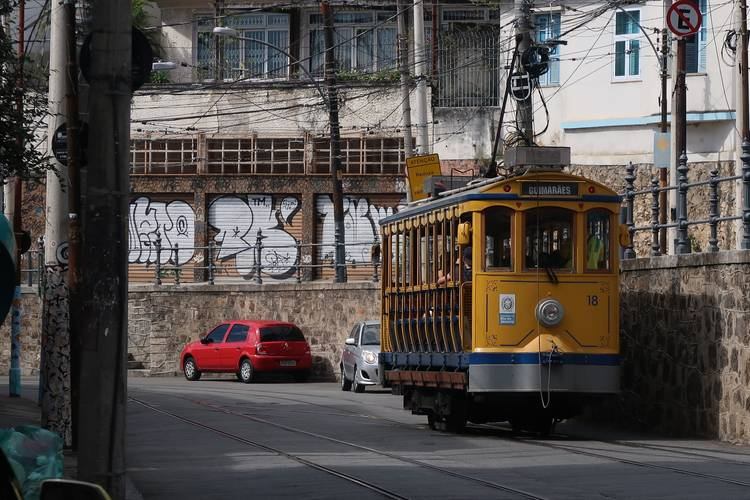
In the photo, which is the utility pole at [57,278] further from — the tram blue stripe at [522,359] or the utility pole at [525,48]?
the utility pole at [525,48]

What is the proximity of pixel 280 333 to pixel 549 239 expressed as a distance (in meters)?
19.4

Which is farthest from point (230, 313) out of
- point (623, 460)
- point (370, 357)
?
point (623, 460)

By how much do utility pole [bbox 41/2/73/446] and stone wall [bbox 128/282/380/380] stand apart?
21033 mm

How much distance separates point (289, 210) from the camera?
158 feet

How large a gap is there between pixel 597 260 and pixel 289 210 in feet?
97.9

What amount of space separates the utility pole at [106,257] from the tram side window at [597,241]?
379 inches

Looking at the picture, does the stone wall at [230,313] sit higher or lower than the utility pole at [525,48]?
lower

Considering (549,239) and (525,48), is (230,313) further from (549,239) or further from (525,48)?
(549,239)

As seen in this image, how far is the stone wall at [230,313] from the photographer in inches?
1550

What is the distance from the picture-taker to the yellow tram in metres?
18.3

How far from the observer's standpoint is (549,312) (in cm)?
1845

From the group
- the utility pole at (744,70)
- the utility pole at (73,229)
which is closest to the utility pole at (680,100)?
→ the utility pole at (744,70)

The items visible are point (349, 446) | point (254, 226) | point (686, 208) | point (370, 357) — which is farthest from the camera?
point (254, 226)

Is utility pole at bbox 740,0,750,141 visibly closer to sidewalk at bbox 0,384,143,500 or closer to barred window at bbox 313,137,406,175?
barred window at bbox 313,137,406,175
